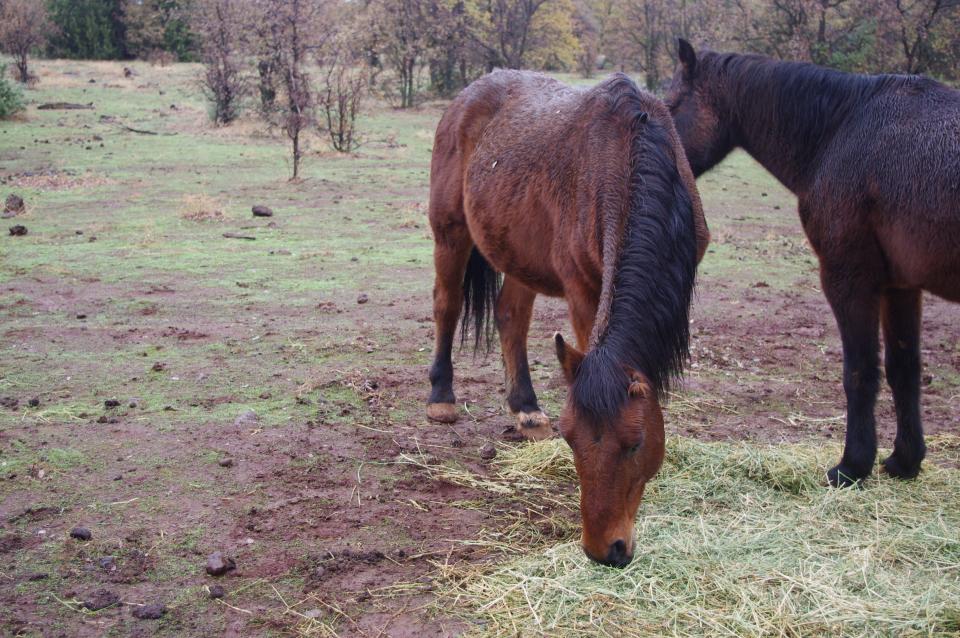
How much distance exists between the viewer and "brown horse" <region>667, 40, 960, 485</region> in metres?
4.22

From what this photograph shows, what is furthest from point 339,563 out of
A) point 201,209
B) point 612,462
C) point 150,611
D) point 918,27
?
point 918,27

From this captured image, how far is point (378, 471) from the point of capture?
4.81 m

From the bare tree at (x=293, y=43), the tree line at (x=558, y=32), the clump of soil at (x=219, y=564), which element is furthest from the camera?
the tree line at (x=558, y=32)

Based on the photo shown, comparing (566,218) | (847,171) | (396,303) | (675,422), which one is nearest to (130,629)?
(566,218)

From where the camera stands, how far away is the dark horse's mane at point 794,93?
4.73 meters

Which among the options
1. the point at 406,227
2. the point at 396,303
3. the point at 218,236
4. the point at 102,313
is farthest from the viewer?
the point at 406,227

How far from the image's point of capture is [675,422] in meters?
5.61

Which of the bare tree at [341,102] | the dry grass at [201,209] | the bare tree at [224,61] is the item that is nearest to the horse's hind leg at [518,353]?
the dry grass at [201,209]

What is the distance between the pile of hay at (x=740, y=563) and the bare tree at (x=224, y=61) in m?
18.3

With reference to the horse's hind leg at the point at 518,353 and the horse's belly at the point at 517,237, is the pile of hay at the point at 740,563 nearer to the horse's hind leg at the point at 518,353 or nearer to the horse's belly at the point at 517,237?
the horse's hind leg at the point at 518,353

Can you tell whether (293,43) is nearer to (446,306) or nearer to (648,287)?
(446,306)

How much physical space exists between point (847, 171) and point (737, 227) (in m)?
7.99

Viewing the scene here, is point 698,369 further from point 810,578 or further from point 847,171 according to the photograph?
point 810,578

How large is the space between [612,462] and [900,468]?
2472 millimetres
